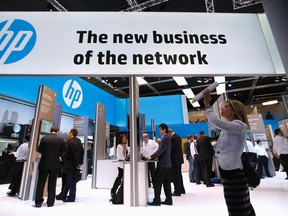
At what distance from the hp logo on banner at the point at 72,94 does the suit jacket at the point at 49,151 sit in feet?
17.3

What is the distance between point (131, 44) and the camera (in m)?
2.46

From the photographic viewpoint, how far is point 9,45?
7.58ft

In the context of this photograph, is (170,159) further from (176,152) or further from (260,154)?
(260,154)

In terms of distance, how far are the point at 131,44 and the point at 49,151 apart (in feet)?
8.81

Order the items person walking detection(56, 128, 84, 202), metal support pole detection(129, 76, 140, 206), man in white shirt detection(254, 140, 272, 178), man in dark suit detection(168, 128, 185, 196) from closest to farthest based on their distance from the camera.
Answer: metal support pole detection(129, 76, 140, 206) → person walking detection(56, 128, 84, 202) → man in dark suit detection(168, 128, 185, 196) → man in white shirt detection(254, 140, 272, 178)

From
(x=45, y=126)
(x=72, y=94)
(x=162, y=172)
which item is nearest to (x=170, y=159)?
(x=162, y=172)

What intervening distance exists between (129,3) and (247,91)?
40.9 feet

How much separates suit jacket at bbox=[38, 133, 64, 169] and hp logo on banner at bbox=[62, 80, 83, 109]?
17.3ft

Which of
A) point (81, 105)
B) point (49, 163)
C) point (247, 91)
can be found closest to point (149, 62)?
point (49, 163)

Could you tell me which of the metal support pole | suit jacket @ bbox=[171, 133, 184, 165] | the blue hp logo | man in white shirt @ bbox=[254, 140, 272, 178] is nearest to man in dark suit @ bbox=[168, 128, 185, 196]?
suit jacket @ bbox=[171, 133, 184, 165]

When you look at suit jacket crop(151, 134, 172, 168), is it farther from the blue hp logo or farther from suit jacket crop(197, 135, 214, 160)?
the blue hp logo

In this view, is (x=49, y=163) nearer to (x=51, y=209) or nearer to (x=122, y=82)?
(x=51, y=209)

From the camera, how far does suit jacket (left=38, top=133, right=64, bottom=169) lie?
3.87 m

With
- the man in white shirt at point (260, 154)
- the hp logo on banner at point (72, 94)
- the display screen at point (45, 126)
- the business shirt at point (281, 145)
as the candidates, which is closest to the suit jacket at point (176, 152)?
the display screen at point (45, 126)
